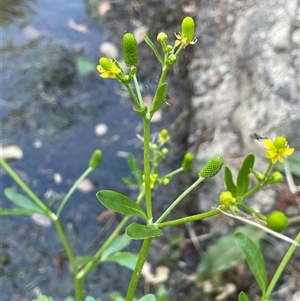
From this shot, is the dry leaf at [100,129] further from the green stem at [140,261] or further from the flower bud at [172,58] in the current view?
the flower bud at [172,58]

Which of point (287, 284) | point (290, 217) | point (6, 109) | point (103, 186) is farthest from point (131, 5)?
point (287, 284)

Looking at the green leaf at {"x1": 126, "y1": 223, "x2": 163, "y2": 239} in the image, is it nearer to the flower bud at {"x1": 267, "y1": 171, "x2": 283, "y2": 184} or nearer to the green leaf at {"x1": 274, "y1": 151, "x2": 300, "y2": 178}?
the flower bud at {"x1": 267, "y1": 171, "x2": 283, "y2": 184}

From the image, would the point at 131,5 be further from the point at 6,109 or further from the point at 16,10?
the point at 6,109

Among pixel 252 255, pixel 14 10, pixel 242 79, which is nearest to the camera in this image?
pixel 252 255

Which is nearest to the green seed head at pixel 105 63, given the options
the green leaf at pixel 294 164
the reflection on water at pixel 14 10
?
the green leaf at pixel 294 164

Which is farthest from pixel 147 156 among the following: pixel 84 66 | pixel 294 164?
pixel 84 66

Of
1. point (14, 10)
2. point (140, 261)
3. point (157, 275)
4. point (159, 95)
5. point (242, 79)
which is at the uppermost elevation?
point (14, 10)

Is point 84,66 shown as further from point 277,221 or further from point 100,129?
point 277,221
